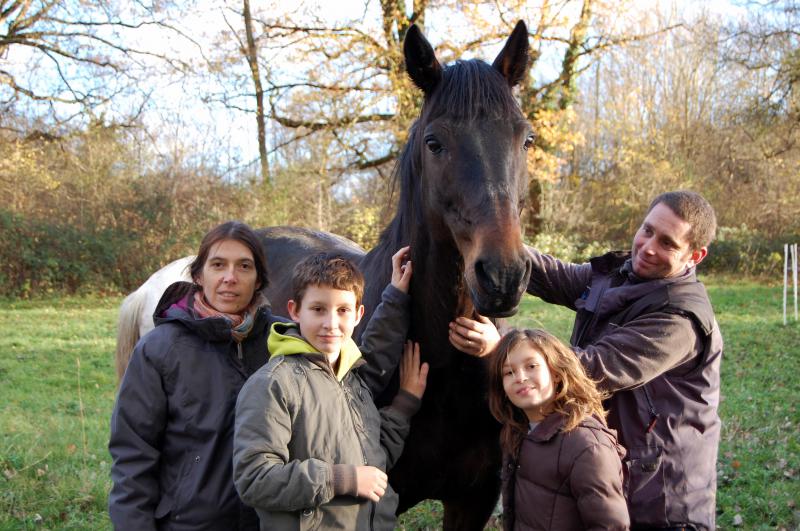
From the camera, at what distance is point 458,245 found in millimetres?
2270

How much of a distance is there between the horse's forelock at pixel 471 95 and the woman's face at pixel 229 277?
881mm

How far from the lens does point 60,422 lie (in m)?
6.09

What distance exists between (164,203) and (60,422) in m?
10.4

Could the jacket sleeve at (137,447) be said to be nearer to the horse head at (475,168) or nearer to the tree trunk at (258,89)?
the horse head at (475,168)

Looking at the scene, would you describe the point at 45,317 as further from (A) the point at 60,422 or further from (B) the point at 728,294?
(B) the point at 728,294

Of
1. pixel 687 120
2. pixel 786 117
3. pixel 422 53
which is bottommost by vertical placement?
pixel 422 53

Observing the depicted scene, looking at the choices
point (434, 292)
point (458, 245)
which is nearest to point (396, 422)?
point (434, 292)

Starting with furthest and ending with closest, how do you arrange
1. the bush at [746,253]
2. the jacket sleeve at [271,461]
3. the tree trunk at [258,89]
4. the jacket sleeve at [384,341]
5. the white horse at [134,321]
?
the bush at [746,253] → the tree trunk at [258,89] → the white horse at [134,321] → the jacket sleeve at [384,341] → the jacket sleeve at [271,461]

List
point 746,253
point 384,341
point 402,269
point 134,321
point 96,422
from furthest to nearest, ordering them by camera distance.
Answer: point 746,253, point 96,422, point 134,321, point 402,269, point 384,341

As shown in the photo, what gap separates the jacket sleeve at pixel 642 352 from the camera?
2260 millimetres

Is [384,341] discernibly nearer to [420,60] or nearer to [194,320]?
[194,320]

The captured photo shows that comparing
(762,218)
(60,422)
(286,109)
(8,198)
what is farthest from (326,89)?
(762,218)

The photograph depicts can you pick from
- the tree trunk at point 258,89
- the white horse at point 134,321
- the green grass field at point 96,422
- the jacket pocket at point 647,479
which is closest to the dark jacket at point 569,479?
the jacket pocket at point 647,479

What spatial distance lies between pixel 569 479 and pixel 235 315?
4.33 ft
